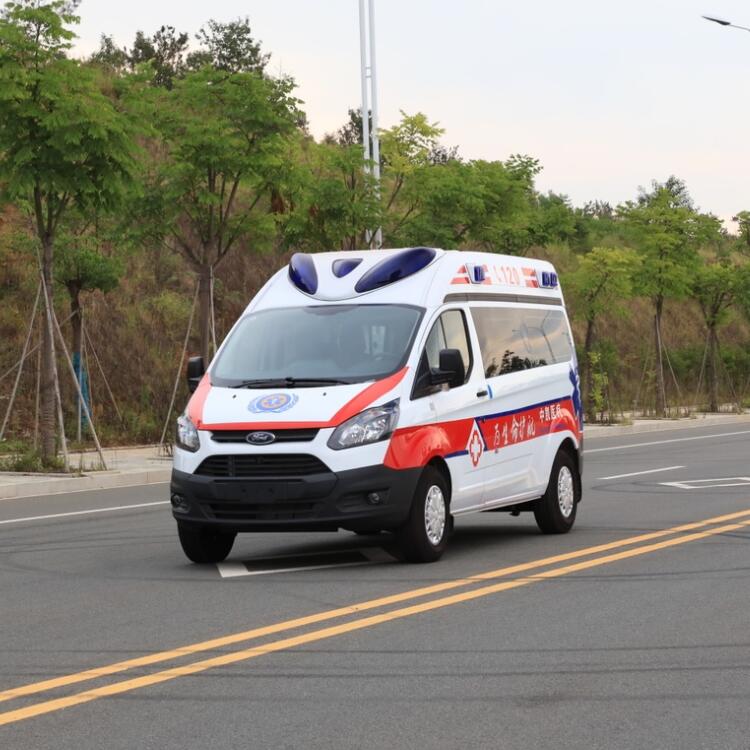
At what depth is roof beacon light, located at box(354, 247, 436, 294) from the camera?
1230 centimetres

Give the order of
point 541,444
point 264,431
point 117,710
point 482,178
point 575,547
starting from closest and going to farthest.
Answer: point 117,710, point 264,431, point 575,547, point 541,444, point 482,178

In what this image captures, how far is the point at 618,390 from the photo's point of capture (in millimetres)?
47781

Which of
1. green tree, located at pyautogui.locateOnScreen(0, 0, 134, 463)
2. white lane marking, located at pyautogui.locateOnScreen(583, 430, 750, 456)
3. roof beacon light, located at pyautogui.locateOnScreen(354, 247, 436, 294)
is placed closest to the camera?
roof beacon light, located at pyautogui.locateOnScreen(354, 247, 436, 294)

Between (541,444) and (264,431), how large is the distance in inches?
135

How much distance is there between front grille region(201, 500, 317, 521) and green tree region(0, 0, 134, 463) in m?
10.5

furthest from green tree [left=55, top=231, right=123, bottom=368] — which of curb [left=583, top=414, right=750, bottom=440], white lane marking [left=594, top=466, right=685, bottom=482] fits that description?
curb [left=583, top=414, right=750, bottom=440]

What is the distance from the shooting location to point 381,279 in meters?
12.3

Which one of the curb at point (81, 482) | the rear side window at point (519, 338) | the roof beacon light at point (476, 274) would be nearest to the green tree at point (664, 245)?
the curb at point (81, 482)

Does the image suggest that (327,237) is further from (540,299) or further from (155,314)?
(540,299)

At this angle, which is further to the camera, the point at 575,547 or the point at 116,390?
the point at 116,390

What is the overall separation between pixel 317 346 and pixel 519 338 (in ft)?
7.79

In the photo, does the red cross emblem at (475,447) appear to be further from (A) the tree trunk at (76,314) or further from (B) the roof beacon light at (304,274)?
(A) the tree trunk at (76,314)

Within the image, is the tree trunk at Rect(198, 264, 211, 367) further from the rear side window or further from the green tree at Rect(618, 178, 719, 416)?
the green tree at Rect(618, 178, 719, 416)

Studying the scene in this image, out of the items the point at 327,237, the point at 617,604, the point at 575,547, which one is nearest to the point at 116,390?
the point at 327,237
